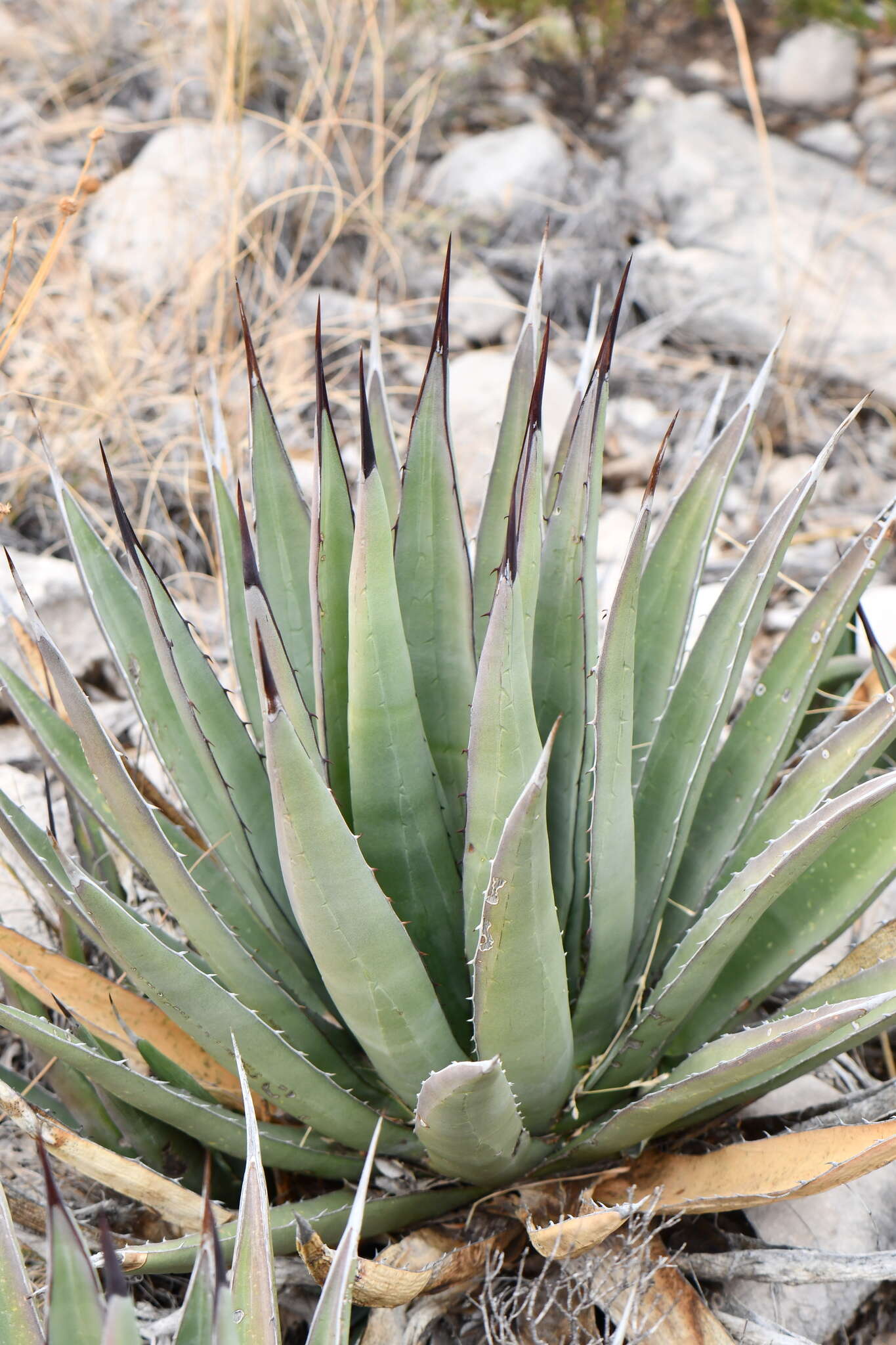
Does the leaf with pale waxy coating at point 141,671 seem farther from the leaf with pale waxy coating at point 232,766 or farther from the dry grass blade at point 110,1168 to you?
the dry grass blade at point 110,1168

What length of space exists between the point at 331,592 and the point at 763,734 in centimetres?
51

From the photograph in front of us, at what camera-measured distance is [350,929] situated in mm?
979

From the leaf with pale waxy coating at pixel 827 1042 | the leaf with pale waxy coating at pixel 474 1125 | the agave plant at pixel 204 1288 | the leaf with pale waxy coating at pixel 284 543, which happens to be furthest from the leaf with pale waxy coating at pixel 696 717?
the agave plant at pixel 204 1288

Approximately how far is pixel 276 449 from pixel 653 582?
45 centimetres

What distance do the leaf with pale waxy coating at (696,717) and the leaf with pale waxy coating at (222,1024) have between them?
38 cm

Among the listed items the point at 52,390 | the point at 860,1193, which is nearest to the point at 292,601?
the point at 860,1193

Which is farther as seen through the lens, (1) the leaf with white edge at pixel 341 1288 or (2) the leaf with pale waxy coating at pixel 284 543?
(2) the leaf with pale waxy coating at pixel 284 543

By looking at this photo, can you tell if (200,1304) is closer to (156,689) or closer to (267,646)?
(267,646)

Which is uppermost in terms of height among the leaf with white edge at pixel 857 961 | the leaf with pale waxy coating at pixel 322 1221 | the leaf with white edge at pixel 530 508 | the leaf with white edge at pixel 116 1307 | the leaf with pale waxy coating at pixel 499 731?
the leaf with white edge at pixel 530 508

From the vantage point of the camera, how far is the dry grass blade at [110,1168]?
0.97 m

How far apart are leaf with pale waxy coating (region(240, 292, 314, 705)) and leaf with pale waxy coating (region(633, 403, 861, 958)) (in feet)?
1.30

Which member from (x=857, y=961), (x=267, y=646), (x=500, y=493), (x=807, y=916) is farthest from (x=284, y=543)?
(x=857, y=961)

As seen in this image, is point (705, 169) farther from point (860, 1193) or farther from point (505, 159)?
point (860, 1193)

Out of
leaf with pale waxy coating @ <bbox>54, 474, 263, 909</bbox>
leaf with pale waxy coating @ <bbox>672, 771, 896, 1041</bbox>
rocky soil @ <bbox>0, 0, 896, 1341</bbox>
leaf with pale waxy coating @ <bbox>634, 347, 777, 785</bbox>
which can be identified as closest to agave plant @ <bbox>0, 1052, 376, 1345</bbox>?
leaf with pale waxy coating @ <bbox>54, 474, 263, 909</bbox>
